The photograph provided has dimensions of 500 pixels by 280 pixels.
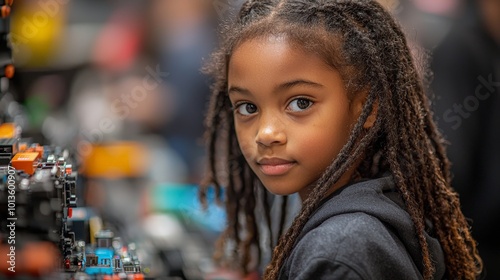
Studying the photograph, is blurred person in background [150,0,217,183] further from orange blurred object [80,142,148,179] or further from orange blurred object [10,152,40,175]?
orange blurred object [10,152,40,175]

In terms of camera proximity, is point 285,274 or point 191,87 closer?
point 285,274

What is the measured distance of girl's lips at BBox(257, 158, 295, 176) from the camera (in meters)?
1.20

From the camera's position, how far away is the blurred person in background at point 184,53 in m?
2.51

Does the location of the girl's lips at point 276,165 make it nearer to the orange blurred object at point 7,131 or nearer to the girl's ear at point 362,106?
the girl's ear at point 362,106

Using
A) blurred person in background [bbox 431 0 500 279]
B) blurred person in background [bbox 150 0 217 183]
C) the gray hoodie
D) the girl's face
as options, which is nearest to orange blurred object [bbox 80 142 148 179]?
blurred person in background [bbox 150 0 217 183]

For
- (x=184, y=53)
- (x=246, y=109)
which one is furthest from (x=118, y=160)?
(x=246, y=109)

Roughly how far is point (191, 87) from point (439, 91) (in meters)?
0.87

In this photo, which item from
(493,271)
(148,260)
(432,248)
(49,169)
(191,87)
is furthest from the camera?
(191,87)

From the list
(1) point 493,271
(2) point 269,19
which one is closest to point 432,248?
(2) point 269,19

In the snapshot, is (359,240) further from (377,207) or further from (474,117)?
(474,117)

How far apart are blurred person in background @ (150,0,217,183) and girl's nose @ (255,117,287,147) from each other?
1.33 metres

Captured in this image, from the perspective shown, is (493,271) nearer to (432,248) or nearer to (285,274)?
(432,248)

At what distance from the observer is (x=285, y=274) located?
3.68 ft

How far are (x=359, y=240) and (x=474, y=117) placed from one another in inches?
50.4
